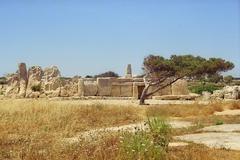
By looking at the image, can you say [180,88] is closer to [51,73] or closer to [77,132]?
[51,73]

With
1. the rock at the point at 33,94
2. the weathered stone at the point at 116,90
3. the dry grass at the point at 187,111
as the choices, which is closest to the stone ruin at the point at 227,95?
the weathered stone at the point at 116,90

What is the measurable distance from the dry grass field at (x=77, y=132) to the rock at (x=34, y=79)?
18285 mm

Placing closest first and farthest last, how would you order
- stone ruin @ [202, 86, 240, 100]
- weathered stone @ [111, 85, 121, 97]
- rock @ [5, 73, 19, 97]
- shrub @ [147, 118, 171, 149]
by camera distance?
shrub @ [147, 118, 171, 149] → stone ruin @ [202, 86, 240, 100] → weathered stone @ [111, 85, 121, 97] → rock @ [5, 73, 19, 97]

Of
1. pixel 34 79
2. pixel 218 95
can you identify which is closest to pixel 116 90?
pixel 34 79

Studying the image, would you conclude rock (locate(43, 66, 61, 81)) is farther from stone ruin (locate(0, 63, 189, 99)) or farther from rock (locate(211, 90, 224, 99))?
rock (locate(211, 90, 224, 99))

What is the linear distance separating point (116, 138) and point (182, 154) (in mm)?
1391

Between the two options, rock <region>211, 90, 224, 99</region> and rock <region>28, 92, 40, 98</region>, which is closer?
rock <region>211, 90, 224, 99</region>

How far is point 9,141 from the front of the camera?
35.0 ft

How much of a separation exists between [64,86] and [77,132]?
2550 centimetres

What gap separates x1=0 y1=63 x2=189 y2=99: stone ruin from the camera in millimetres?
37531

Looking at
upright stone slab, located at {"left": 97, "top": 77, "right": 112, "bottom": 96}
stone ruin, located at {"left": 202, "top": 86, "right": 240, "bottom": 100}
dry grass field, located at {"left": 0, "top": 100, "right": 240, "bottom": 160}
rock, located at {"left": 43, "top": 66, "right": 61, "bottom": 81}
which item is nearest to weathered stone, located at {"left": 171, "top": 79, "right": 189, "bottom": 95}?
stone ruin, located at {"left": 202, "top": 86, "right": 240, "bottom": 100}

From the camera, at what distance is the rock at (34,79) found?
38.2m

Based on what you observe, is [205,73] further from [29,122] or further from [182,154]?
[182,154]

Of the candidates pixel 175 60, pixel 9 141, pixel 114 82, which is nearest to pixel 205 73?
pixel 175 60
